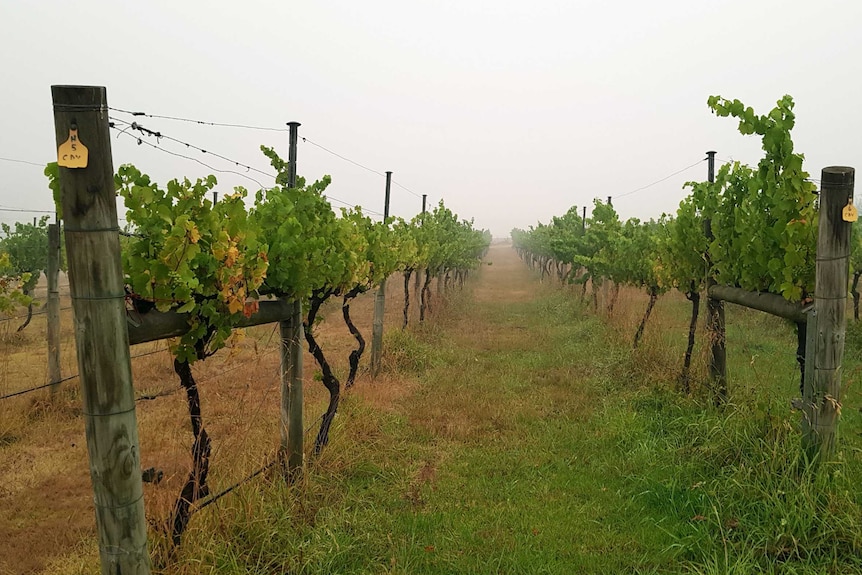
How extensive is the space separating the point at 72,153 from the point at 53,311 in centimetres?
678

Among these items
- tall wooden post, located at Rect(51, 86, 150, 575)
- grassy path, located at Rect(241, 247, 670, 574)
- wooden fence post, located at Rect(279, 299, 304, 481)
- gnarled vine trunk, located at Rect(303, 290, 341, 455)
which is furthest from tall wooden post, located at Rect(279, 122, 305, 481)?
tall wooden post, located at Rect(51, 86, 150, 575)

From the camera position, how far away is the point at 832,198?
3.70m

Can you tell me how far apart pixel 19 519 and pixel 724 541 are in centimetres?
533

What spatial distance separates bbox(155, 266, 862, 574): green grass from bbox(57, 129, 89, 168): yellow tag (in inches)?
85.2

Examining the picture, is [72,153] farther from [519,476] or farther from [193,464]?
[519,476]

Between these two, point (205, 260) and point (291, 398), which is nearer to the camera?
point (205, 260)

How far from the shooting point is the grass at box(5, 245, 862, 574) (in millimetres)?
3396

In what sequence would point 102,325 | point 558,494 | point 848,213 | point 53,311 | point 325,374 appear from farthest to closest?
point 53,311 < point 325,374 < point 558,494 < point 848,213 < point 102,325

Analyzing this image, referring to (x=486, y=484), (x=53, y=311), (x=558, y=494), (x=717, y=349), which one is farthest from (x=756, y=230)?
(x=53, y=311)

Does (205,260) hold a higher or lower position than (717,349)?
higher

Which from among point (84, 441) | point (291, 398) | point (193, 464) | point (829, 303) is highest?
point (829, 303)

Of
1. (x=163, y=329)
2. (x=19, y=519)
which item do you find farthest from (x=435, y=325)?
(x=163, y=329)

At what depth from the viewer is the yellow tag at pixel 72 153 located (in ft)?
6.84

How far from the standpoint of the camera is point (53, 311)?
7.54 metres
